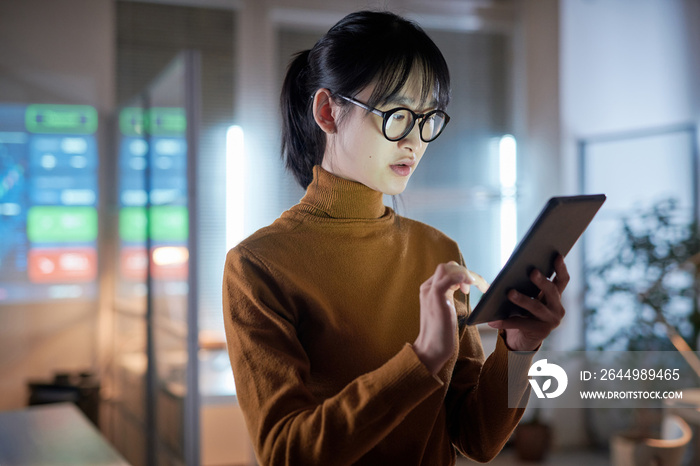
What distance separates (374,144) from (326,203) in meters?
0.11

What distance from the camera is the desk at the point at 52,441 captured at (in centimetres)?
188

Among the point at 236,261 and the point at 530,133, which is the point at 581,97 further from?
the point at 236,261

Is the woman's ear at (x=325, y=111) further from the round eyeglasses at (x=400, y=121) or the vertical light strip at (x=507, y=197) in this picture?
the vertical light strip at (x=507, y=197)

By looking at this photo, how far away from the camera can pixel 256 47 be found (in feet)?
13.2

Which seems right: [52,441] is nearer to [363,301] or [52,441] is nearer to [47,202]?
[363,301]

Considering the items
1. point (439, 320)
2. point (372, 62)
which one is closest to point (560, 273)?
point (439, 320)

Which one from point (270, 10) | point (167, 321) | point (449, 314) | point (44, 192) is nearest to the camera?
point (449, 314)

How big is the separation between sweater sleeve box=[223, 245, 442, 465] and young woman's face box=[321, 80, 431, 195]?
0.17m

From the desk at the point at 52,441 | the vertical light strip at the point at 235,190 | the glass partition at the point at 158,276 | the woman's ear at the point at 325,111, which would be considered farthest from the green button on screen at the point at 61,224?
the woman's ear at the point at 325,111

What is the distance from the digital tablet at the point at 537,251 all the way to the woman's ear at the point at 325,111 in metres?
0.28

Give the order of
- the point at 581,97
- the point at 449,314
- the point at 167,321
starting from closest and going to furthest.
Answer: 1. the point at 449,314
2. the point at 167,321
3. the point at 581,97

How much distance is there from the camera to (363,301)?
0.85 metres

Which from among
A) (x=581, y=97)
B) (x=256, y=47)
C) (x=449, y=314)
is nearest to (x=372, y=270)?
(x=449, y=314)

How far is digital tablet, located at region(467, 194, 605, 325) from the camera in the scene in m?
0.75
